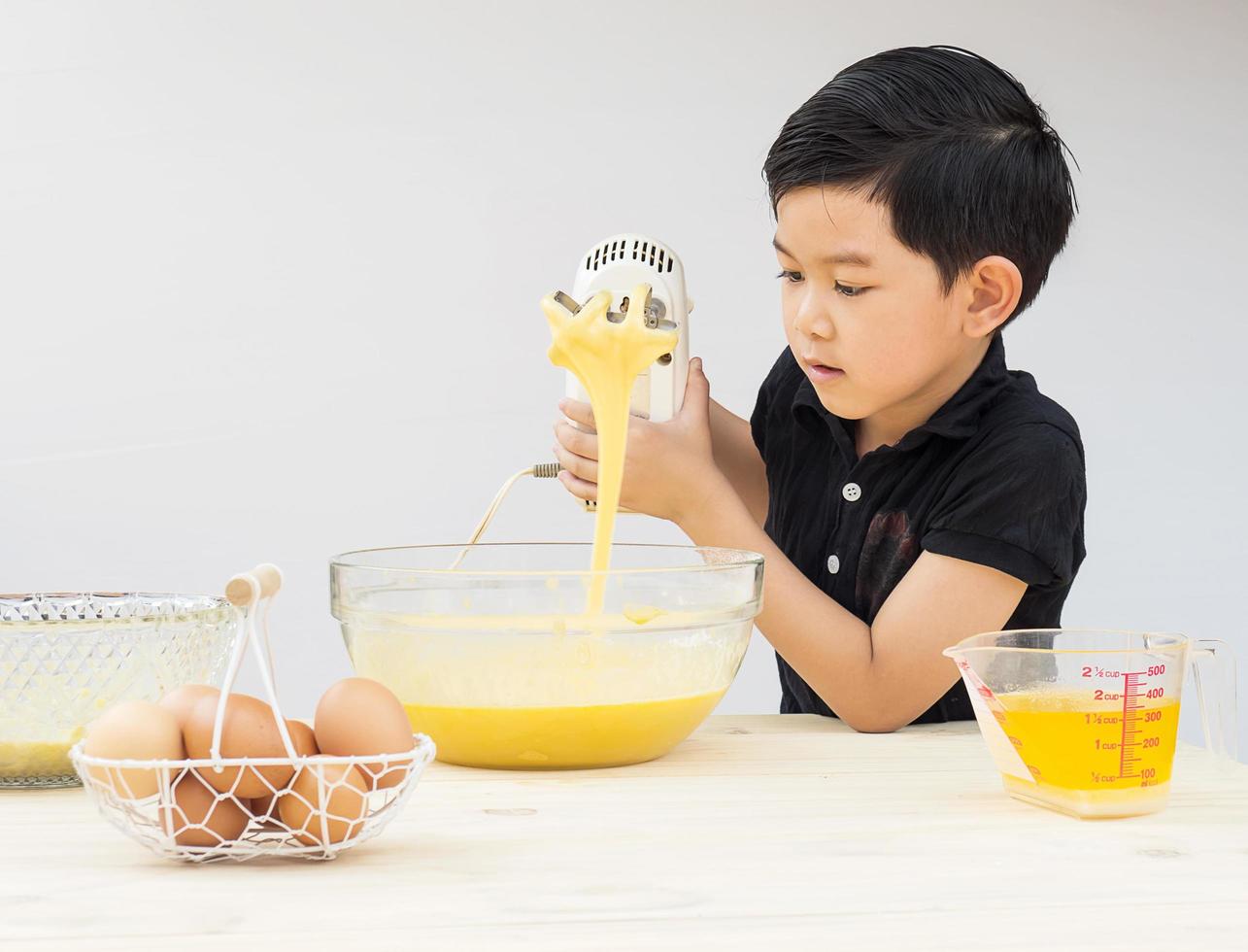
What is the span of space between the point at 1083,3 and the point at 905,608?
179 cm

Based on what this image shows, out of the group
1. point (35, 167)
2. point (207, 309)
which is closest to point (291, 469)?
point (207, 309)

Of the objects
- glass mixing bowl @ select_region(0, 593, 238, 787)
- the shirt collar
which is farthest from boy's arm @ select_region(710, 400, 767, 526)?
glass mixing bowl @ select_region(0, 593, 238, 787)

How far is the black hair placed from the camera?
1.22 m

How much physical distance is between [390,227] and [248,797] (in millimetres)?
1924

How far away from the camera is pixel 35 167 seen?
244 centimetres

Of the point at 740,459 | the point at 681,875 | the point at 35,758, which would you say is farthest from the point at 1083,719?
the point at 740,459

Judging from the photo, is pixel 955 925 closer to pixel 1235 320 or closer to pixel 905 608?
pixel 905 608

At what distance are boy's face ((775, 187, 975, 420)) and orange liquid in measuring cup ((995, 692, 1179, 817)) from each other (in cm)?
48

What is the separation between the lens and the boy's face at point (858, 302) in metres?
→ 1.20

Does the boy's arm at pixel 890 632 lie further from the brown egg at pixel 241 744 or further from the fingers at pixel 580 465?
the brown egg at pixel 241 744

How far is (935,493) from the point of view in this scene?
1.31m

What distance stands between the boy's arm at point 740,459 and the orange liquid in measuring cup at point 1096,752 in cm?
82

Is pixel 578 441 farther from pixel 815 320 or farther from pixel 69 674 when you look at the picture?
pixel 69 674

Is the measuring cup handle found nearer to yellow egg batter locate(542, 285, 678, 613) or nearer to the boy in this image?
the boy
